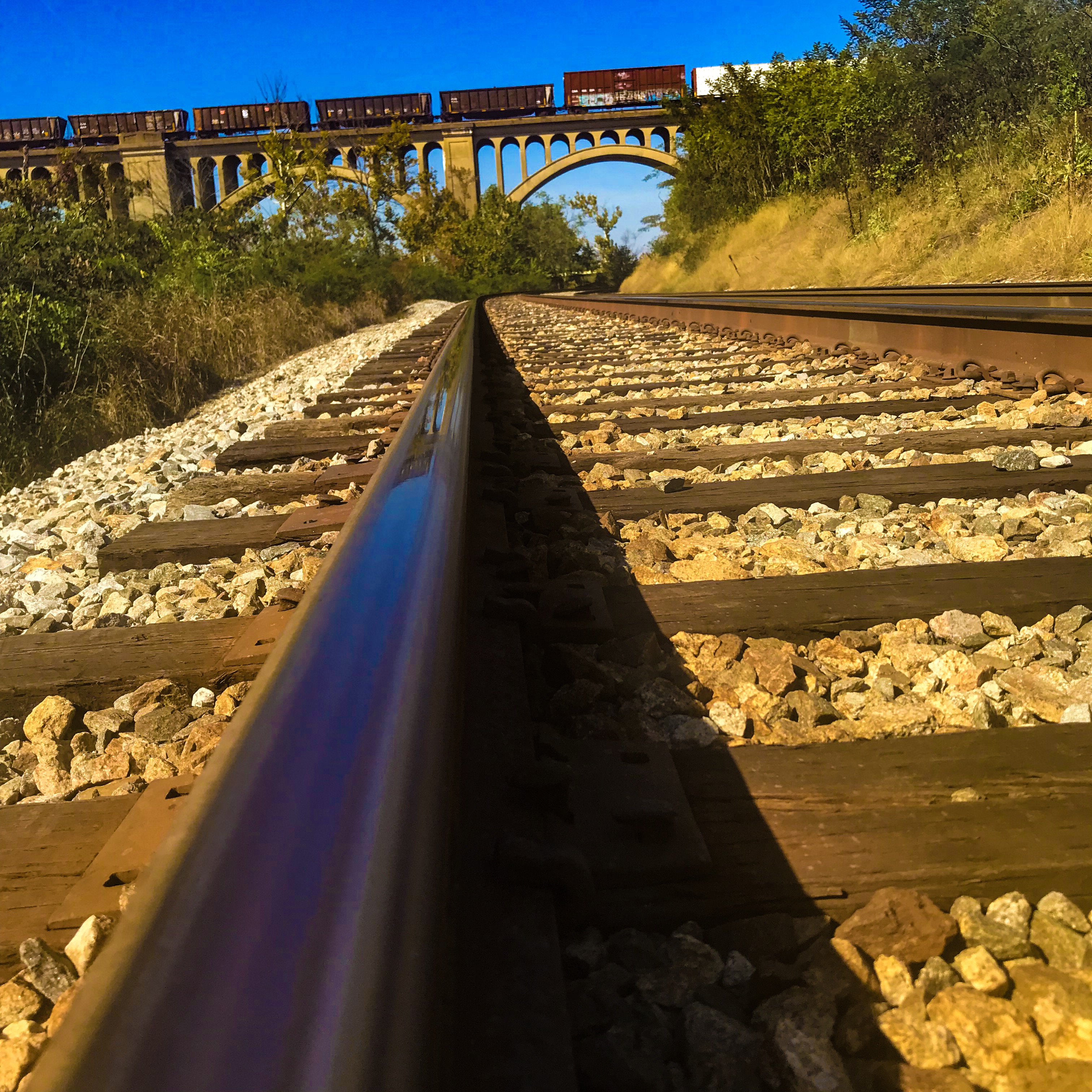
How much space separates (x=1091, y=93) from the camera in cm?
1202

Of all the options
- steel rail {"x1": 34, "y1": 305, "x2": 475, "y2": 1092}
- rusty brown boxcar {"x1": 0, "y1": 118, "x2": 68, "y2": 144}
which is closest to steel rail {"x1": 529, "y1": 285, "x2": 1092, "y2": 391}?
steel rail {"x1": 34, "y1": 305, "x2": 475, "y2": 1092}

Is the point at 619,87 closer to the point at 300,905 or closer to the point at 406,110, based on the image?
the point at 406,110

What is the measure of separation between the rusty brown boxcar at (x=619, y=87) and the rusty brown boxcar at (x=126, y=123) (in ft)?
82.6

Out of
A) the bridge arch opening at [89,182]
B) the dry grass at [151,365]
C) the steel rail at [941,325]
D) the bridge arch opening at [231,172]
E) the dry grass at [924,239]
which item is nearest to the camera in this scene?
the steel rail at [941,325]

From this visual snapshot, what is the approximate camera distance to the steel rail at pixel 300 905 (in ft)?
1.42

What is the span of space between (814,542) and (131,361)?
20.7 ft

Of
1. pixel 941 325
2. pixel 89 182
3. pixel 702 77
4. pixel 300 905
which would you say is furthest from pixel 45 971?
pixel 702 77

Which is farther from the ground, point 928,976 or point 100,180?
point 100,180

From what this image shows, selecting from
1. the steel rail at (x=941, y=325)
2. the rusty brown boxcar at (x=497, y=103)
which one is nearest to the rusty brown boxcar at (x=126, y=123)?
the rusty brown boxcar at (x=497, y=103)

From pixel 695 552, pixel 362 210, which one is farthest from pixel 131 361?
pixel 362 210

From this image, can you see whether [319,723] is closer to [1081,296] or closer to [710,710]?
[710,710]

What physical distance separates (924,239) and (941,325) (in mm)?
10667

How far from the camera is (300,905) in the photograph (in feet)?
1.71

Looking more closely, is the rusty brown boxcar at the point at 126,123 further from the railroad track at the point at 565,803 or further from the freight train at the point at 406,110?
the railroad track at the point at 565,803
